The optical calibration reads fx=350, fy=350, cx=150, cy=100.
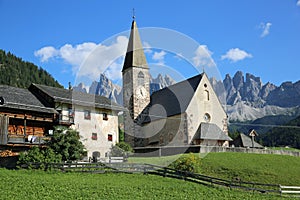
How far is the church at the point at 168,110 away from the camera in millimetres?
51500

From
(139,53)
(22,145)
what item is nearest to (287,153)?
(139,53)

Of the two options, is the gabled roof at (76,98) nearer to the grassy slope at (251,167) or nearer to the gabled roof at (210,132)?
the grassy slope at (251,167)

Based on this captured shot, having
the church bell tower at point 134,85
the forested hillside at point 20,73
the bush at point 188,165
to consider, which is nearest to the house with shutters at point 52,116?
the bush at point 188,165

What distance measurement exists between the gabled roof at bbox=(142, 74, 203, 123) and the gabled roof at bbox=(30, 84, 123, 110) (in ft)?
34.9

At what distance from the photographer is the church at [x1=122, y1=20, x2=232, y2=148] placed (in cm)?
5150

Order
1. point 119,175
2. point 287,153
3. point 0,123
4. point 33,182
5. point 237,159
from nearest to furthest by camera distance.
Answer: point 33,182, point 119,175, point 0,123, point 237,159, point 287,153

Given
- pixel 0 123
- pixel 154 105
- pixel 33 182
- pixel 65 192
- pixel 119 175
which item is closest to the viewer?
pixel 65 192

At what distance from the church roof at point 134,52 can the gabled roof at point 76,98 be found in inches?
612

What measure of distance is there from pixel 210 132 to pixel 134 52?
20.6 m

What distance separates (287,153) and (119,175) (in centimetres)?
3058

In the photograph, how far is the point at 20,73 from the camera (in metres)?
145

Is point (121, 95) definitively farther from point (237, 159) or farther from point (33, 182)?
→ point (33, 182)

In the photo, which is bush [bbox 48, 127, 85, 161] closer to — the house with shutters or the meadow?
the house with shutters

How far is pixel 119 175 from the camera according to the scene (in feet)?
90.6
